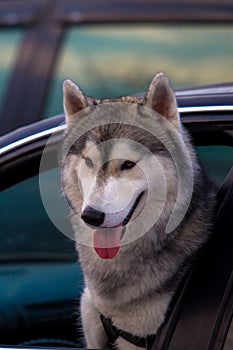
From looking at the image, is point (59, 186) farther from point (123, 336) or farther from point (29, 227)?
point (29, 227)

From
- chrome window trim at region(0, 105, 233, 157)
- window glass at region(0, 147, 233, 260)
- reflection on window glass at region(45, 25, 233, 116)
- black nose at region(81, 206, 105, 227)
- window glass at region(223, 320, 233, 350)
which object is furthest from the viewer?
reflection on window glass at region(45, 25, 233, 116)

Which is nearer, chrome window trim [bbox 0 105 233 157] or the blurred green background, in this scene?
chrome window trim [bbox 0 105 233 157]

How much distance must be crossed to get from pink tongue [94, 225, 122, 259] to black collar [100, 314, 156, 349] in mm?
209

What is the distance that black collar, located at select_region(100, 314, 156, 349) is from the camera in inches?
129

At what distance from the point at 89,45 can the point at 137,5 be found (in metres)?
0.35

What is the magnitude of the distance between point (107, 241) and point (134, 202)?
0.43 ft

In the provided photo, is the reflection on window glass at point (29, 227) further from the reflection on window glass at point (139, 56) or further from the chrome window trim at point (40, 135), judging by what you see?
the reflection on window glass at point (139, 56)

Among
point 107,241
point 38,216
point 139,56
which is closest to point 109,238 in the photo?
point 107,241

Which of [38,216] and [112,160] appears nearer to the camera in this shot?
[112,160]

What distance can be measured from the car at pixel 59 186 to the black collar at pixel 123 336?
0.53 feet

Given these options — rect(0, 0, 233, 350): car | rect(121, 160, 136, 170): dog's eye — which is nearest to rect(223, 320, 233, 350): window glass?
rect(0, 0, 233, 350): car

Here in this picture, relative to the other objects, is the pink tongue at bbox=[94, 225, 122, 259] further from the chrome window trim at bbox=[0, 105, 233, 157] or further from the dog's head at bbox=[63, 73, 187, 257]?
the chrome window trim at bbox=[0, 105, 233, 157]

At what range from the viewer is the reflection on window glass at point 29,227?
4250mm

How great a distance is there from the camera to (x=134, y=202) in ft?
10.8
